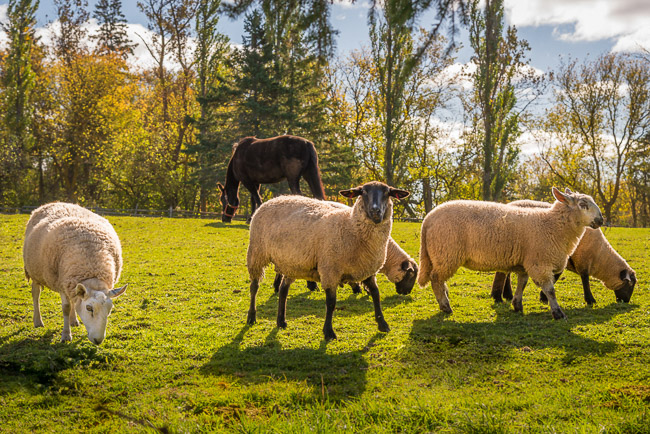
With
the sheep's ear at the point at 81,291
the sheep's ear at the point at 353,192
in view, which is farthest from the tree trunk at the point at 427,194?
the sheep's ear at the point at 81,291

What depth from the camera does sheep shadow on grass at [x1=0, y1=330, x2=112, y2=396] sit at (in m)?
5.28

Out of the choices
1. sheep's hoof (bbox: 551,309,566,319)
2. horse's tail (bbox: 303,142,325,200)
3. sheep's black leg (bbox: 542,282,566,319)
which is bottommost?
sheep's hoof (bbox: 551,309,566,319)

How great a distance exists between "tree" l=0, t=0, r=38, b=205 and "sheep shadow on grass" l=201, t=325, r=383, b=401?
33.8 meters

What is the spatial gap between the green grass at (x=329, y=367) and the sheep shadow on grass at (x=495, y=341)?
1.1 inches

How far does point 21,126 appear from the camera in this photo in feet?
112

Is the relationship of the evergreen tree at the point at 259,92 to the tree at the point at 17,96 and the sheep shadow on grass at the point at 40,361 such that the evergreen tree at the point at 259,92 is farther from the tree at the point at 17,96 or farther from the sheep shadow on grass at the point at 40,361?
the sheep shadow on grass at the point at 40,361

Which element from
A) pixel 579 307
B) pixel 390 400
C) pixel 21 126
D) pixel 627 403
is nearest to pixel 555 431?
pixel 627 403

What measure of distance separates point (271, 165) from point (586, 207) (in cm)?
959

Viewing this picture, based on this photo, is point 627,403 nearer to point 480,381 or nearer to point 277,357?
point 480,381

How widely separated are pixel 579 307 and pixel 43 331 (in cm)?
913

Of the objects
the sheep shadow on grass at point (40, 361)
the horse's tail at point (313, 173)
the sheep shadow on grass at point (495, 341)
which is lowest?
the sheep shadow on grass at point (40, 361)

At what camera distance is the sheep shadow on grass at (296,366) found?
530 cm

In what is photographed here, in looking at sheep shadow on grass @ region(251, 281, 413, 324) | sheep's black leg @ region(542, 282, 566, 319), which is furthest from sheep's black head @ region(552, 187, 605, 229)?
sheep shadow on grass @ region(251, 281, 413, 324)

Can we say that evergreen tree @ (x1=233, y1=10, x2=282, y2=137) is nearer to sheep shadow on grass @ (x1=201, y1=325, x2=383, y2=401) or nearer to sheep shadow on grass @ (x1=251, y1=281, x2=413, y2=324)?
sheep shadow on grass @ (x1=251, y1=281, x2=413, y2=324)
